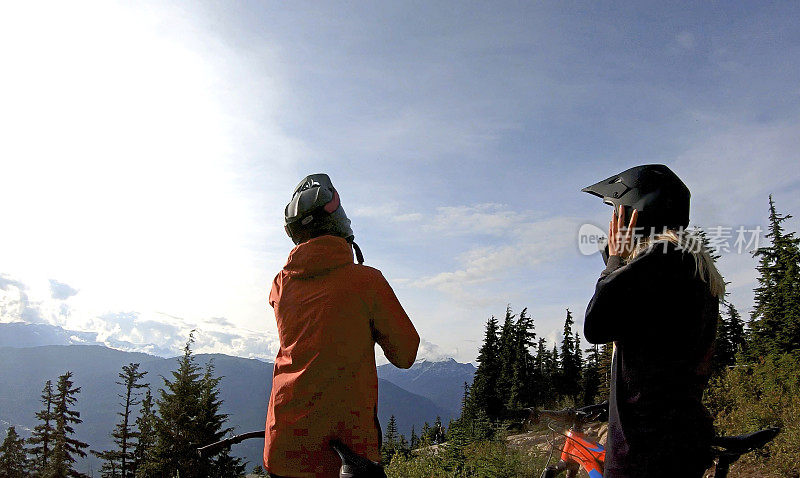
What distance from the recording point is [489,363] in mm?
53781

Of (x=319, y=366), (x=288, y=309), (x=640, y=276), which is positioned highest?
(x=640, y=276)

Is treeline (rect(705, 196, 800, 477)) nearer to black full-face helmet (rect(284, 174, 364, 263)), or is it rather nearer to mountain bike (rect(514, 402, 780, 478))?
mountain bike (rect(514, 402, 780, 478))

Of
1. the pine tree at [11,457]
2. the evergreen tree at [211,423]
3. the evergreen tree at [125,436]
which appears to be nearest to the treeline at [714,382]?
the evergreen tree at [211,423]

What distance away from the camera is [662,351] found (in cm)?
242

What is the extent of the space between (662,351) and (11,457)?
154ft

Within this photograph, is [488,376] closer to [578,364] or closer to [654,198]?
[578,364]

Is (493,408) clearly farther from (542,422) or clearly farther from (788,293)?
(542,422)

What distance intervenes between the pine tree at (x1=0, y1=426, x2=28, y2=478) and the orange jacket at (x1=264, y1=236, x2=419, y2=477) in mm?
43644

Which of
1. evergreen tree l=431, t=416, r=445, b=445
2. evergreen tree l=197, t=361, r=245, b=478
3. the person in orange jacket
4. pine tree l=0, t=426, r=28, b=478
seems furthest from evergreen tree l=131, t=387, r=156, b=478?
the person in orange jacket

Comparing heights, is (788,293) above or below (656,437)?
above

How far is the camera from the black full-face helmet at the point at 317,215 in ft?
9.71

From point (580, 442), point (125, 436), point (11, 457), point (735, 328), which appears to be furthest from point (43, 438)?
point (735, 328)

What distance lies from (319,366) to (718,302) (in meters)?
1.96

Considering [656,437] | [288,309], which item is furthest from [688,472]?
[288,309]
